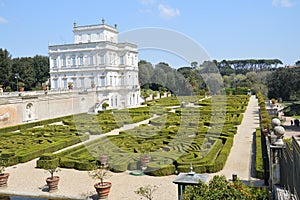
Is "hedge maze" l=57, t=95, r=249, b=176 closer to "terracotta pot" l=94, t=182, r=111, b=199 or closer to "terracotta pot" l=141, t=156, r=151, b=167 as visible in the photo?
"terracotta pot" l=141, t=156, r=151, b=167

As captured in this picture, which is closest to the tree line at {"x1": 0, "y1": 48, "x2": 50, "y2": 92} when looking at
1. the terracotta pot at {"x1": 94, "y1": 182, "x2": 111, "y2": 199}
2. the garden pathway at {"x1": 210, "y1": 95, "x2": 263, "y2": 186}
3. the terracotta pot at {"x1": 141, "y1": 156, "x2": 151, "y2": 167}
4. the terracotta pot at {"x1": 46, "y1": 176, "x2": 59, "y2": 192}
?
the garden pathway at {"x1": 210, "y1": 95, "x2": 263, "y2": 186}

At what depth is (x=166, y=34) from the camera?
1306cm

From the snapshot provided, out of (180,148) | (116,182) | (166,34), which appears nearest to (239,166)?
(180,148)

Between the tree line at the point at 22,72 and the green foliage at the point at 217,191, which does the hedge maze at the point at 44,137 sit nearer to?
the green foliage at the point at 217,191

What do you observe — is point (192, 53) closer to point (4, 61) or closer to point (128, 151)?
point (128, 151)

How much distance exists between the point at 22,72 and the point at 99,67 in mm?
18993

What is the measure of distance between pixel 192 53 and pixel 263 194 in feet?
24.8

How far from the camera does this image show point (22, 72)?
5350cm

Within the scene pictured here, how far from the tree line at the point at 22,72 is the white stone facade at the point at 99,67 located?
6.33 metres

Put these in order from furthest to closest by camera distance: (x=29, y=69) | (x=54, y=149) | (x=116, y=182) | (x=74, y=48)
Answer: (x=29, y=69) < (x=74, y=48) < (x=54, y=149) < (x=116, y=182)

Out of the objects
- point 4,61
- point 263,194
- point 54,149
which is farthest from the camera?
point 4,61

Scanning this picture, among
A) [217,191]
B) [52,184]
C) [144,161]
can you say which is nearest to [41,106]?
[144,161]

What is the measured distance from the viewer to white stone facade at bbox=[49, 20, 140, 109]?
1594 inches

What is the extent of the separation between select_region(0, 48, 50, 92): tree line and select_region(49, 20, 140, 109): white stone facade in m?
6.33
